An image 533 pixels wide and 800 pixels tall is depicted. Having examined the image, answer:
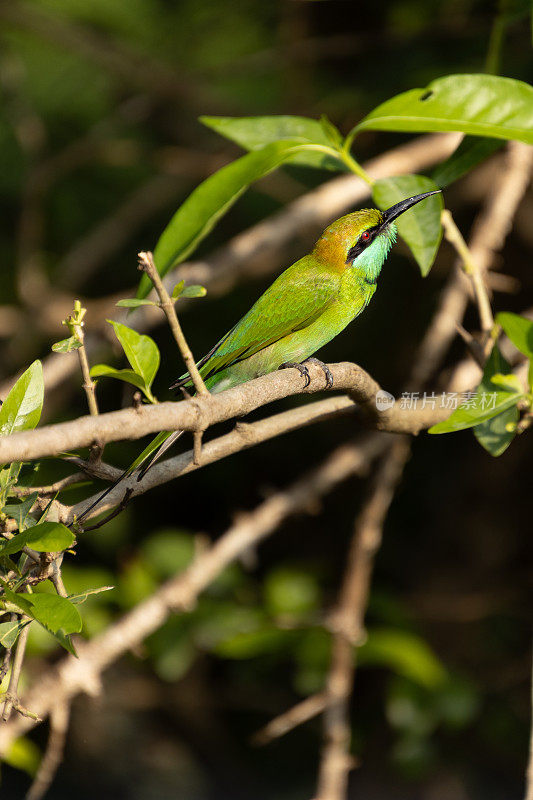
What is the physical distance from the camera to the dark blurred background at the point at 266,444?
3090 millimetres

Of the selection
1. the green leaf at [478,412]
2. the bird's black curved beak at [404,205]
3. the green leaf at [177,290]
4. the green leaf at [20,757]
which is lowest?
the green leaf at [20,757]

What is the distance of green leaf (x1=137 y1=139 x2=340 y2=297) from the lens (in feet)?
4.97

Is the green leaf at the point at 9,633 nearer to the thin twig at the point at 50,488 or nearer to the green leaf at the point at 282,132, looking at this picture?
the thin twig at the point at 50,488

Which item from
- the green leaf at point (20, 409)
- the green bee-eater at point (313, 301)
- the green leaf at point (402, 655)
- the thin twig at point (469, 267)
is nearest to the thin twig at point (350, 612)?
the green leaf at point (402, 655)

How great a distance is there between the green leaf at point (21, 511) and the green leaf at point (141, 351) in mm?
263

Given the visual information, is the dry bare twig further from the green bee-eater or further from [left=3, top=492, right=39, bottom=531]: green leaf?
the green bee-eater

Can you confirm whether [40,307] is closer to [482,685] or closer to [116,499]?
[116,499]

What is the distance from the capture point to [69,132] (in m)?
4.02

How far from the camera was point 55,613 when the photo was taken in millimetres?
970

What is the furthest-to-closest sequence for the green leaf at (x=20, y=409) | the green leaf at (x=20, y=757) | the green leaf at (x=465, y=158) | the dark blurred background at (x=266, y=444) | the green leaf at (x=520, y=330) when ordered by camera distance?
the dark blurred background at (x=266, y=444) → the green leaf at (x=20, y=757) → the green leaf at (x=465, y=158) → the green leaf at (x=520, y=330) → the green leaf at (x=20, y=409)

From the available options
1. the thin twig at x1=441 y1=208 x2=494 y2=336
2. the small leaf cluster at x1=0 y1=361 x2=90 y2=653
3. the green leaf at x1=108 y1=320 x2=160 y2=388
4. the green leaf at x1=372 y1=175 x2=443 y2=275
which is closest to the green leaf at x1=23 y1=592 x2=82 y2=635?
the small leaf cluster at x1=0 y1=361 x2=90 y2=653

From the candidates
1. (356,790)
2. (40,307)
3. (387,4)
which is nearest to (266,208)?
→ (387,4)

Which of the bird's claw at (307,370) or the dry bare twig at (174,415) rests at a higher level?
the bird's claw at (307,370)

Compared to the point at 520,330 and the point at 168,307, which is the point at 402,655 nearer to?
the point at 520,330
